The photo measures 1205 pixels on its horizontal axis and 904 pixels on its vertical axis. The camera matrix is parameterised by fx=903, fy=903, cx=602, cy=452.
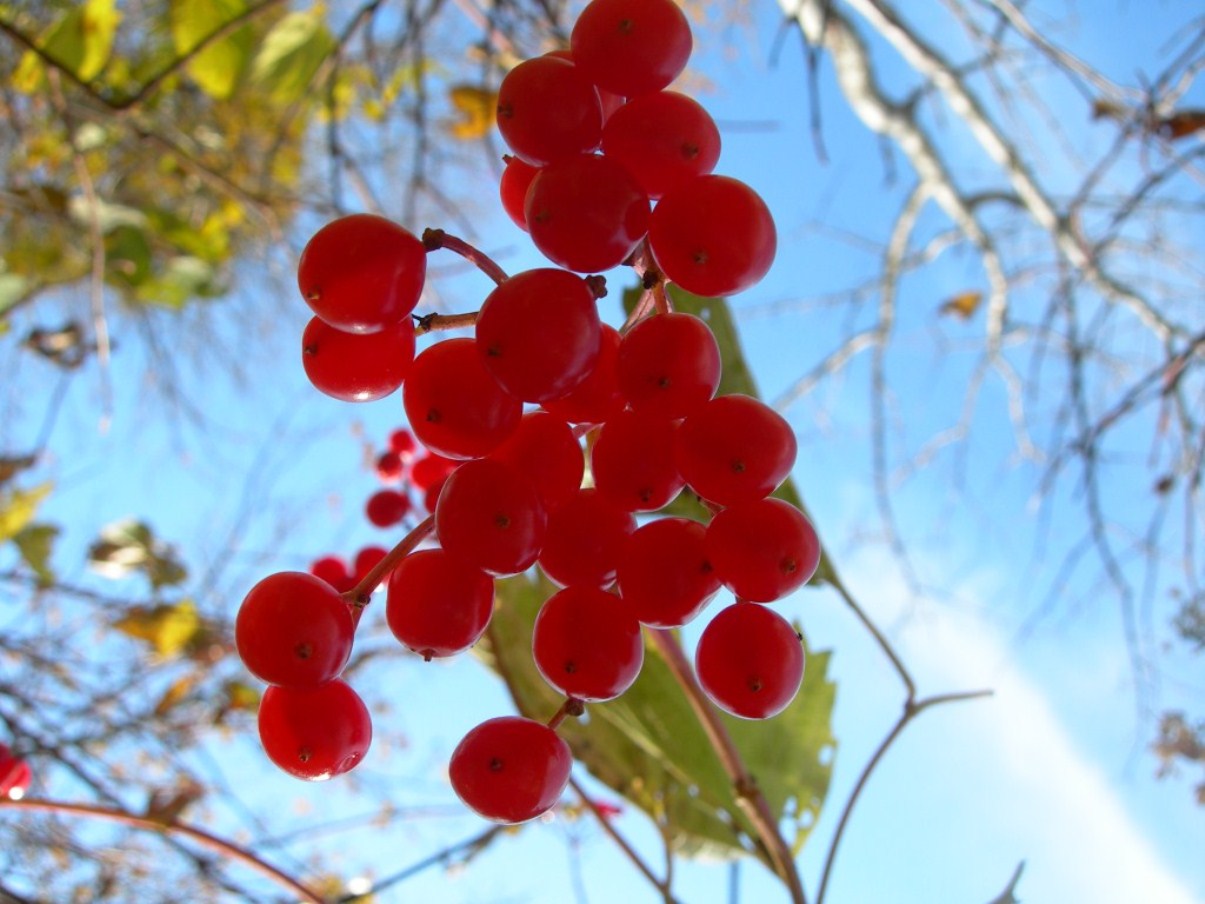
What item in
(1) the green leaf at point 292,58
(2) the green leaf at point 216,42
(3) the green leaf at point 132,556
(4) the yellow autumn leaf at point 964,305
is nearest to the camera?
(2) the green leaf at point 216,42

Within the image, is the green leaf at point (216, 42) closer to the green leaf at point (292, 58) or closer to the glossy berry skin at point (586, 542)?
the green leaf at point (292, 58)

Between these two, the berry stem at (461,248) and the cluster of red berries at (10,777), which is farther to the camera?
the cluster of red berries at (10,777)

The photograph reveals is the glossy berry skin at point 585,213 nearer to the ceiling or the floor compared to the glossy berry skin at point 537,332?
nearer to the ceiling

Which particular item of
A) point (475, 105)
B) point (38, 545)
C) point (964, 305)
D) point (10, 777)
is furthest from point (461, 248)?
point (964, 305)

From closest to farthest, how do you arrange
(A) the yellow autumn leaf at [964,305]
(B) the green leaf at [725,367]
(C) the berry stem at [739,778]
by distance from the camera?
(C) the berry stem at [739,778] < (B) the green leaf at [725,367] < (A) the yellow autumn leaf at [964,305]

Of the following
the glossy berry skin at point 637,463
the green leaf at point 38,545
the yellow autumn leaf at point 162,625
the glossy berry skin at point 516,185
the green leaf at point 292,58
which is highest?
the green leaf at point 292,58

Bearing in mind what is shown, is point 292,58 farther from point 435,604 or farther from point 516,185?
point 435,604

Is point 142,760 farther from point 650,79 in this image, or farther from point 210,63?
point 650,79

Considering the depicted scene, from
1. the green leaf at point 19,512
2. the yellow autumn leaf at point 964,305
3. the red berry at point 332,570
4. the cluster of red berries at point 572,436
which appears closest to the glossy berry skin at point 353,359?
the cluster of red berries at point 572,436
